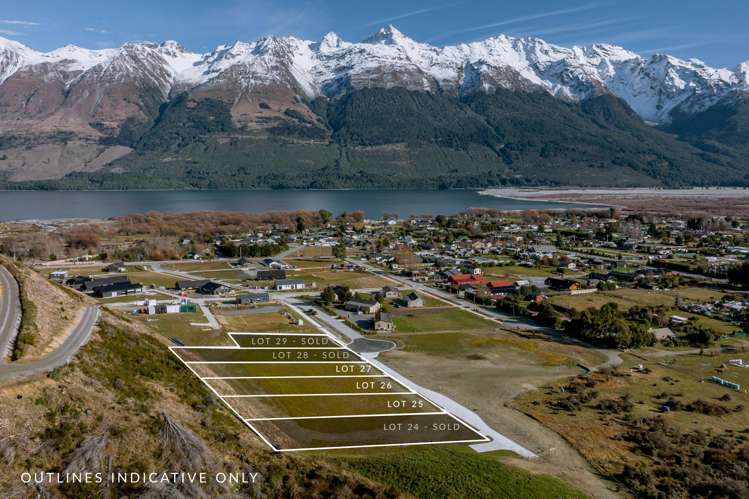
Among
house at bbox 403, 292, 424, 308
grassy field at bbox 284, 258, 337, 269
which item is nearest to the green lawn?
house at bbox 403, 292, 424, 308

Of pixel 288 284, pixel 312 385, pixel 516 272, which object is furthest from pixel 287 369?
pixel 516 272

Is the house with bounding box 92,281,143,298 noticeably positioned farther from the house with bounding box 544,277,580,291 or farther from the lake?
the lake

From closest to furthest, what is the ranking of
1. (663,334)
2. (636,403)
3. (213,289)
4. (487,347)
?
(636,403), (487,347), (663,334), (213,289)

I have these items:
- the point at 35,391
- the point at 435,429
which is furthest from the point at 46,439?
the point at 435,429

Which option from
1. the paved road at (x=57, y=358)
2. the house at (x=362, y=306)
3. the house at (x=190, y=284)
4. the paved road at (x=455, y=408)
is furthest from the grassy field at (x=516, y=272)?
the paved road at (x=57, y=358)

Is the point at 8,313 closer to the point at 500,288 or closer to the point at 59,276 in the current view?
the point at 59,276

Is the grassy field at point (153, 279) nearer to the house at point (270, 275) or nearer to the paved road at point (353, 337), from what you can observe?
the house at point (270, 275)
